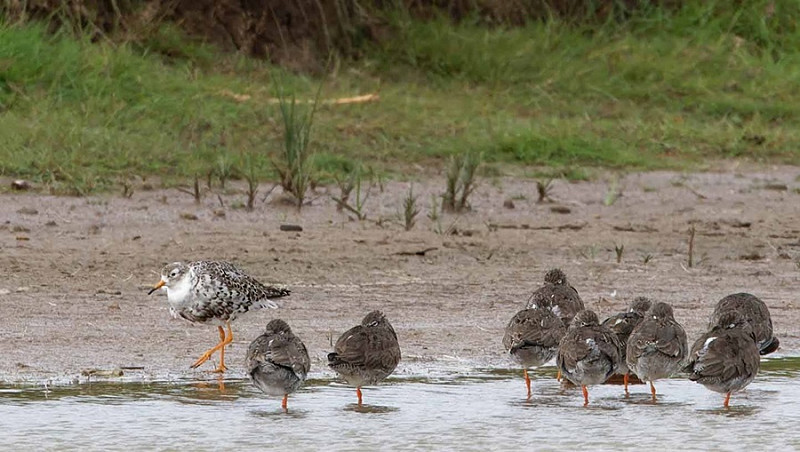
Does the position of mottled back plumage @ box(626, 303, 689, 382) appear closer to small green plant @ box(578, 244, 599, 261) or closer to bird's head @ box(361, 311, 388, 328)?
bird's head @ box(361, 311, 388, 328)

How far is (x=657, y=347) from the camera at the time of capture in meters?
8.42

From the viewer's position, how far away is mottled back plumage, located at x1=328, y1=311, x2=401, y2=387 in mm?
8219

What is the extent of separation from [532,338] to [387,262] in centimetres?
322

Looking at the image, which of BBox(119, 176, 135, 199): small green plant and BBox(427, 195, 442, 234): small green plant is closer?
BBox(427, 195, 442, 234): small green plant

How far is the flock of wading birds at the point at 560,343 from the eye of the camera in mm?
8219

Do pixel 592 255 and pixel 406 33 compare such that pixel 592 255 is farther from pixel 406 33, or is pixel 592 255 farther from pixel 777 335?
pixel 406 33

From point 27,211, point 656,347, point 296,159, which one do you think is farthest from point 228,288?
point 296,159

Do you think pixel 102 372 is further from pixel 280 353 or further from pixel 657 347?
pixel 657 347

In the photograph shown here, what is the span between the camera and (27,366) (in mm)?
8688

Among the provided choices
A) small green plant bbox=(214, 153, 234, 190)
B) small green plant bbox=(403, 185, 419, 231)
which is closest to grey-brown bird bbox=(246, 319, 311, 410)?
small green plant bbox=(403, 185, 419, 231)

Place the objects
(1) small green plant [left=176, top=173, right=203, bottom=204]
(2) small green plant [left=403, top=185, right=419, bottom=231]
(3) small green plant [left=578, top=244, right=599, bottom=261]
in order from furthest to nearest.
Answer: (1) small green plant [left=176, top=173, right=203, bottom=204]
(2) small green plant [left=403, top=185, right=419, bottom=231]
(3) small green plant [left=578, top=244, right=599, bottom=261]

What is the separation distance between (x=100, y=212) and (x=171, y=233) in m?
0.75

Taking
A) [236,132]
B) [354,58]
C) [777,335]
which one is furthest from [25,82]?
[777,335]

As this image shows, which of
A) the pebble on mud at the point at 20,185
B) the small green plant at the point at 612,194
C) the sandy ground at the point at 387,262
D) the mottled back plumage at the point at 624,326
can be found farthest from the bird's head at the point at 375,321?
the small green plant at the point at 612,194
